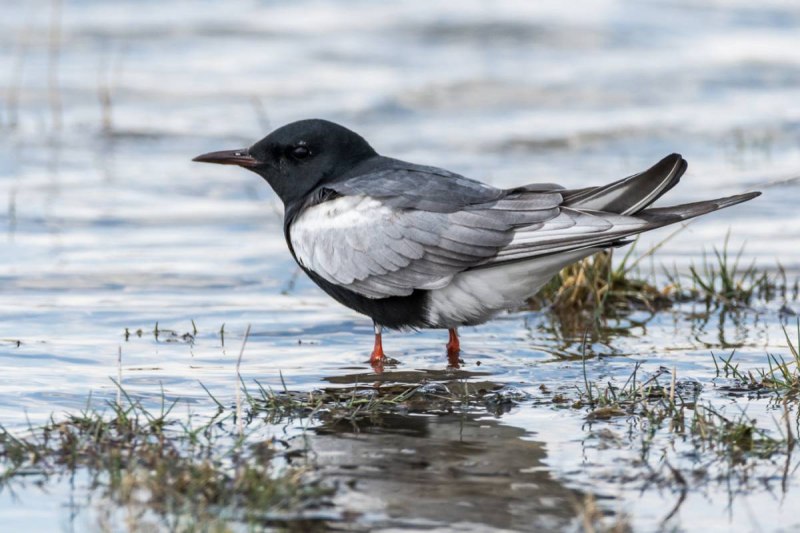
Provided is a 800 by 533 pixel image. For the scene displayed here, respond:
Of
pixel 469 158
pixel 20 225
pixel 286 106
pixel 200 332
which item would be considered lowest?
pixel 200 332

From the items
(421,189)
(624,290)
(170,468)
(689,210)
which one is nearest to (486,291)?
(421,189)

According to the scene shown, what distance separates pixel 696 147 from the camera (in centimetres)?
1275

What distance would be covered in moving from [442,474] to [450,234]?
185 cm

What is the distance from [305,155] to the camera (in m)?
6.94

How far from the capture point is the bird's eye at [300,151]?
272 inches

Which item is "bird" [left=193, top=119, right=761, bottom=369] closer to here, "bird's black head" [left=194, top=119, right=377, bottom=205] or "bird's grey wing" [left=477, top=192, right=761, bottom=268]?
"bird's grey wing" [left=477, top=192, right=761, bottom=268]

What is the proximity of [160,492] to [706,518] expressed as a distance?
1.76 metres

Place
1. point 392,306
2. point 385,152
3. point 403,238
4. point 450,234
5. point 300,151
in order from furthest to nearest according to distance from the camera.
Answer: point 385,152
point 300,151
point 392,306
point 403,238
point 450,234

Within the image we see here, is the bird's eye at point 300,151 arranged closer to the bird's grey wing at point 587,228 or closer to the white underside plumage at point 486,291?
the white underside plumage at point 486,291

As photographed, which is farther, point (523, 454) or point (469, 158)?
point (469, 158)

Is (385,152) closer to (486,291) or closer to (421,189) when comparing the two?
(421,189)

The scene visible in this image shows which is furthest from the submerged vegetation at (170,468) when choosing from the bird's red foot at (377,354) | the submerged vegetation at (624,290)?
the submerged vegetation at (624,290)

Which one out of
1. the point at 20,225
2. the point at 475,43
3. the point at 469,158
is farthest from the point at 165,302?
the point at 475,43

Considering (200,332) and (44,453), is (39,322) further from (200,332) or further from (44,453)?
(44,453)
